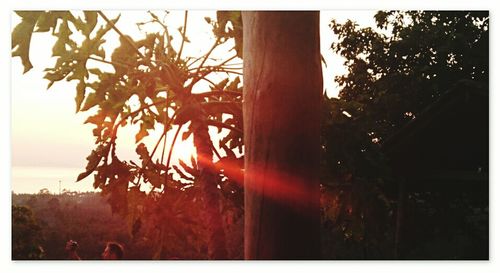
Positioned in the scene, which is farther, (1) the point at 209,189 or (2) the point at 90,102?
(2) the point at 90,102

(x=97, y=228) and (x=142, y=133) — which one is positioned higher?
(x=142, y=133)

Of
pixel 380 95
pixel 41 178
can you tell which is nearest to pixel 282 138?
pixel 41 178

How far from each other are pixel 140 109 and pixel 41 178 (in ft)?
2.75

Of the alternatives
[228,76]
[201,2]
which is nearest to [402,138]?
[228,76]

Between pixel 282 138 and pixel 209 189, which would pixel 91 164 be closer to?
pixel 209 189

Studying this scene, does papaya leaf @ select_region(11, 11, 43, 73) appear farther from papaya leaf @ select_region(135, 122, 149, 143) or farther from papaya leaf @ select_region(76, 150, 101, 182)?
papaya leaf @ select_region(135, 122, 149, 143)

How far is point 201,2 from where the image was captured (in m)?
3.38

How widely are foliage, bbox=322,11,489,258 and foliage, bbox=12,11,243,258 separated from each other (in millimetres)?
591

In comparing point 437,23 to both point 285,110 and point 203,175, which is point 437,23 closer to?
point 203,175

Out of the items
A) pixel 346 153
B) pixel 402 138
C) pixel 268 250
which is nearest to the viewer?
pixel 268 250

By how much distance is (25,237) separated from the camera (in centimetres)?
345

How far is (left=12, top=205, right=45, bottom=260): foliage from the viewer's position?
10.9 feet

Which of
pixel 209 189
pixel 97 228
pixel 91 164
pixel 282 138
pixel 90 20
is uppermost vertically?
pixel 90 20

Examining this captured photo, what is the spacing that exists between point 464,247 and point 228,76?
1.98m
